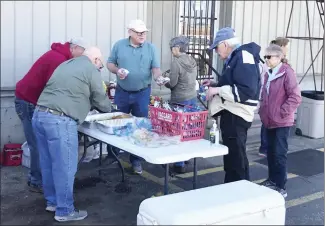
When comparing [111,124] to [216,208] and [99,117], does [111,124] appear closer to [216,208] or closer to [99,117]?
[99,117]

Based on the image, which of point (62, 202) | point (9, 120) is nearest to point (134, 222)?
point (62, 202)

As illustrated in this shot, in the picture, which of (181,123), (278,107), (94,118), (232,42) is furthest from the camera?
(278,107)

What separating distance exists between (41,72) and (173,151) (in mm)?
1831

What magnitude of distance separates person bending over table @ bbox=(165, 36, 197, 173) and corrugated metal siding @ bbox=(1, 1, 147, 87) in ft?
4.85

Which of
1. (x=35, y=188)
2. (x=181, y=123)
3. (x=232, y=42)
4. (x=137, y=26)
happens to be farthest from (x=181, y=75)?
(x=35, y=188)

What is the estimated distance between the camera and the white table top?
3.77 m

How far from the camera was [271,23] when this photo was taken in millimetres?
9555

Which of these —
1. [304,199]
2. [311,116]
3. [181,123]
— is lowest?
[304,199]

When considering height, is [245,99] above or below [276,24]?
below

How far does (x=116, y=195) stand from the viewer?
534 centimetres

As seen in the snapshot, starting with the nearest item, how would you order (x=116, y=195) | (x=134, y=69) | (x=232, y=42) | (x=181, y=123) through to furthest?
(x=181, y=123), (x=232, y=42), (x=116, y=195), (x=134, y=69)

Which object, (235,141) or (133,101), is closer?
(235,141)

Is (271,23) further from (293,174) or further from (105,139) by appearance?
(105,139)

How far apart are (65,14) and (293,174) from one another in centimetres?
385
